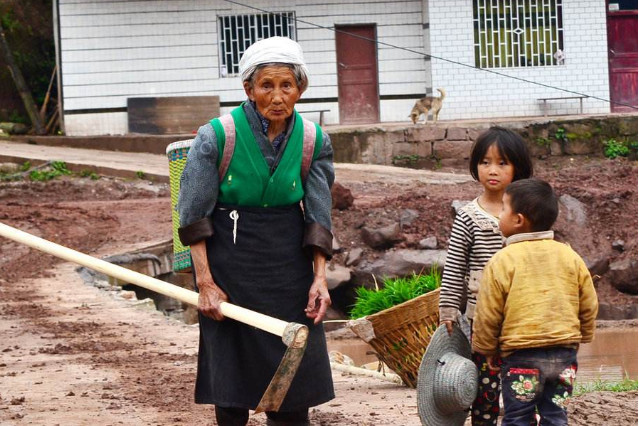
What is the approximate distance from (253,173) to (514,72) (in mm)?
20904

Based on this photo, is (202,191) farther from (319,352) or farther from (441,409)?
(441,409)

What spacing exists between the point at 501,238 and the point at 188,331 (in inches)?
199

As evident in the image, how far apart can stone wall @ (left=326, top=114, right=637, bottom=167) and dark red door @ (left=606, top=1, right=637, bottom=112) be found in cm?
215

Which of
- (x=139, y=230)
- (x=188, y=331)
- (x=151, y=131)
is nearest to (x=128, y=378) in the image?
(x=188, y=331)

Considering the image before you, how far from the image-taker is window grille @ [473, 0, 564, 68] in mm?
24422

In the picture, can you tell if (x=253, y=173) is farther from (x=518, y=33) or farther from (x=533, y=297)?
(x=518, y=33)

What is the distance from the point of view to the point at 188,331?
934 cm

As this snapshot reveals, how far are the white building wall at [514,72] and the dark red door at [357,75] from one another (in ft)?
4.40

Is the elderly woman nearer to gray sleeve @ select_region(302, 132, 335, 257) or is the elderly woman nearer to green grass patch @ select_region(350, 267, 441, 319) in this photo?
gray sleeve @ select_region(302, 132, 335, 257)

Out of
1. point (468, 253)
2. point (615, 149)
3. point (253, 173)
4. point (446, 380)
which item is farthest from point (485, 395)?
point (615, 149)

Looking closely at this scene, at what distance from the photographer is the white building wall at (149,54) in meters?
23.4

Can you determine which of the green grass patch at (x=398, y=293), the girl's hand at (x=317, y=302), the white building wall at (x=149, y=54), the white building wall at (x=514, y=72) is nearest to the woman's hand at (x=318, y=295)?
the girl's hand at (x=317, y=302)

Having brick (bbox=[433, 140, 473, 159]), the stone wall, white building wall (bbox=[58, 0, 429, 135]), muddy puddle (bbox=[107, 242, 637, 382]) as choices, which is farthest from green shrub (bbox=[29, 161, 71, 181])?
brick (bbox=[433, 140, 473, 159])

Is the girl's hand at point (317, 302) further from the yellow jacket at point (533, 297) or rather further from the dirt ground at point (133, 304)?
the dirt ground at point (133, 304)
